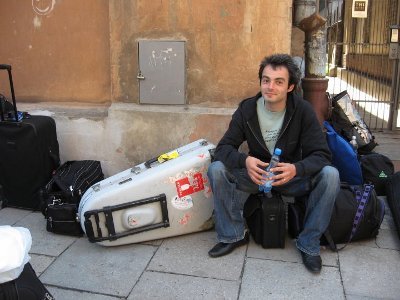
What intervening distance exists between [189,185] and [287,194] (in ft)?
2.38

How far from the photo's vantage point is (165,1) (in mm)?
4109

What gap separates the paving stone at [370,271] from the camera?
282 cm

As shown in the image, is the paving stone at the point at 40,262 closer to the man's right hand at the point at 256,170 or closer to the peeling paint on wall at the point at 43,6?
the man's right hand at the point at 256,170

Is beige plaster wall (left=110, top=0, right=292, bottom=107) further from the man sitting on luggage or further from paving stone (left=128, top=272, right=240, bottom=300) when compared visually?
paving stone (left=128, top=272, right=240, bottom=300)

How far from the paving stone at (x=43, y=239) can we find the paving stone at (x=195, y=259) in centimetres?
75

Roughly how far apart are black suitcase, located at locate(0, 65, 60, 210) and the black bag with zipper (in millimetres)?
186

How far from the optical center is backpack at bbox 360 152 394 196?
4129 mm

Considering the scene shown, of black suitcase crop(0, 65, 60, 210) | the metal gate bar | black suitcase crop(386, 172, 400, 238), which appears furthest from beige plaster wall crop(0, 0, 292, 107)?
the metal gate bar

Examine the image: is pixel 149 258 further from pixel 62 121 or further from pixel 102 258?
pixel 62 121

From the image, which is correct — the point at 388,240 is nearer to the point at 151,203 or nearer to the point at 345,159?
the point at 345,159

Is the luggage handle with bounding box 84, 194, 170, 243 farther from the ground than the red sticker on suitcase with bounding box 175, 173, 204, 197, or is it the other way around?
the red sticker on suitcase with bounding box 175, 173, 204, 197

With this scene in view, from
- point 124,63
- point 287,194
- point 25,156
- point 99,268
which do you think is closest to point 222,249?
point 287,194

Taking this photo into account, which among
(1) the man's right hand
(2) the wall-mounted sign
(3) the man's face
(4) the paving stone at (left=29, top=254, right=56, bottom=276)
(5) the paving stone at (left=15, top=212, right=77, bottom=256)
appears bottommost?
(4) the paving stone at (left=29, top=254, right=56, bottom=276)

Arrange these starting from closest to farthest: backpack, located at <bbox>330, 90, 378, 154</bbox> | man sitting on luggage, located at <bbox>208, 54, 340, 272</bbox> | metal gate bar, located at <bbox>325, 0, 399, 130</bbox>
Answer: man sitting on luggage, located at <bbox>208, 54, 340, 272</bbox>, backpack, located at <bbox>330, 90, 378, 154</bbox>, metal gate bar, located at <bbox>325, 0, 399, 130</bbox>
